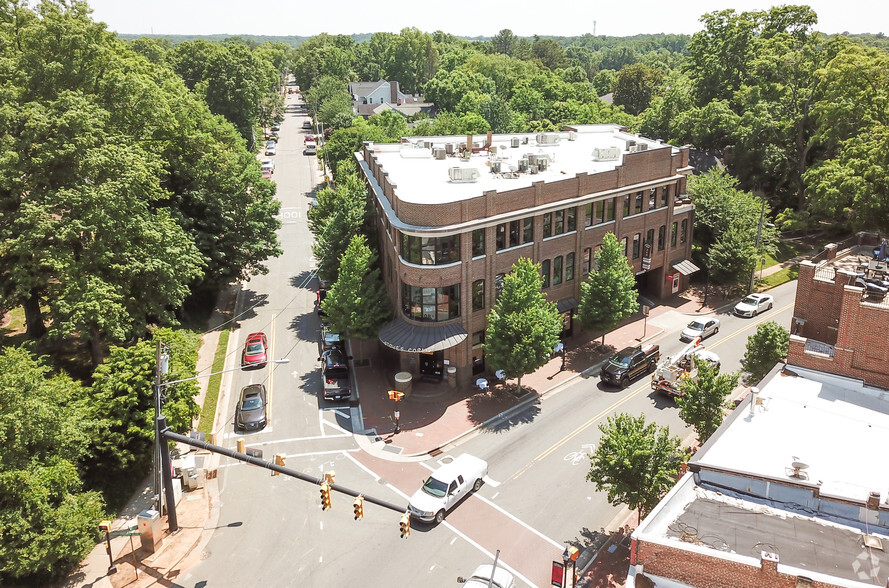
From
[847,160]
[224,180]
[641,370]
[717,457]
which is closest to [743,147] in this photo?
[847,160]

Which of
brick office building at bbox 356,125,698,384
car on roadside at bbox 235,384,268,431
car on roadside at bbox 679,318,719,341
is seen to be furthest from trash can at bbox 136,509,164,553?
car on roadside at bbox 679,318,719,341

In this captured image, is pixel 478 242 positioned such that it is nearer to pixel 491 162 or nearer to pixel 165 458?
pixel 491 162

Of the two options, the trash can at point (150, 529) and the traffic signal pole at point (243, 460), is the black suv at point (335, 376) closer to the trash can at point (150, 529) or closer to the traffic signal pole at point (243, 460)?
the traffic signal pole at point (243, 460)

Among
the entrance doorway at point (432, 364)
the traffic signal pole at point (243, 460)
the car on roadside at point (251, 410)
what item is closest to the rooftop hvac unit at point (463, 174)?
the entrance doorway at point (432, 364)

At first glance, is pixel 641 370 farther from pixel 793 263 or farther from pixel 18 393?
pixel 18 393

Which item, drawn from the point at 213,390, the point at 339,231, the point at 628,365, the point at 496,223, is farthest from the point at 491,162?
the point at 213,390

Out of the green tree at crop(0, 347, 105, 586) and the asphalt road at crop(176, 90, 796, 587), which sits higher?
the green tree at crop(0, 347, 105, 586)

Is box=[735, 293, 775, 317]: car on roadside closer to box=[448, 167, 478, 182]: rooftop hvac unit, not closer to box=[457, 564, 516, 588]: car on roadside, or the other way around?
box=[448, 167, 478, 182]: rooftop hvac unit
